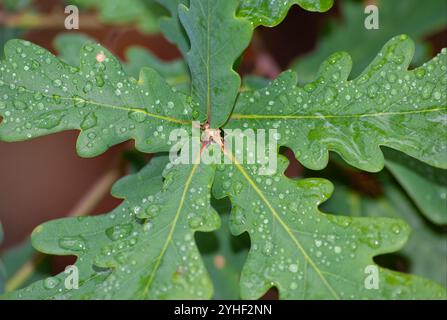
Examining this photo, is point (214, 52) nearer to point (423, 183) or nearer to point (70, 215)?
point (423, 183)

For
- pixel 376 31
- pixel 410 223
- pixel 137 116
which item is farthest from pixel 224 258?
pixel 376 31

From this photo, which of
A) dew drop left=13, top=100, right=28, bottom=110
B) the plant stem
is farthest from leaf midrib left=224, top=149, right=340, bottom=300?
the plant stem

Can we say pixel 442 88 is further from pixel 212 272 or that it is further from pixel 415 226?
pixel 212 272

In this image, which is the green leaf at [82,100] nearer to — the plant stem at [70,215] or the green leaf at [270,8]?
the green leaf at [270,8]

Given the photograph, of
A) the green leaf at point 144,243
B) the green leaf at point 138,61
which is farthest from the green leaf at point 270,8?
the green leaf at point 138,61

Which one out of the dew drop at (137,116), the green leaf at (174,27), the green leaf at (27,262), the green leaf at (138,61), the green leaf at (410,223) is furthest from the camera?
the green leaf at (27,262)

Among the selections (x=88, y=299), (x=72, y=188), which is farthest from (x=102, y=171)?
(x=88, y=299)
